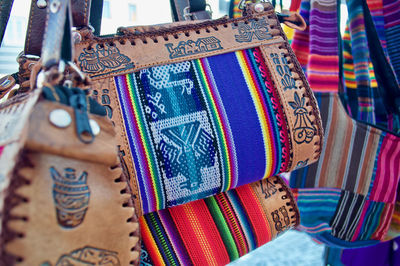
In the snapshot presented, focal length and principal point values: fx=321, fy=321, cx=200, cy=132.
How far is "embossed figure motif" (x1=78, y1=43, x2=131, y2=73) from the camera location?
45 centimetres

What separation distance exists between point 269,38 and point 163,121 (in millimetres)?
245

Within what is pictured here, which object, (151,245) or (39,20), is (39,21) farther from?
(151,245)

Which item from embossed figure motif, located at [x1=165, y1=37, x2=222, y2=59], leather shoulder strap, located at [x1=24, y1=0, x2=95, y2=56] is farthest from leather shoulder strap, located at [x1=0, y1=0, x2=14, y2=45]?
embossed figure motif, located at [x1=165, y1=37, x2=222, y2=59]

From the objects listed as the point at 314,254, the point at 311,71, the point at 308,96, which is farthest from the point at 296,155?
the point at 314,254

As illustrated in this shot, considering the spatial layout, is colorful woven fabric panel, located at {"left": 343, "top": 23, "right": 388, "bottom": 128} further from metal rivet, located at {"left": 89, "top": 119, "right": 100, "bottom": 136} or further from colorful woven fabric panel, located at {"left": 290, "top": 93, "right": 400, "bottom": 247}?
metal rivet, located at {"left": 89, "top": 119, "right": 100, "bottom": 136}

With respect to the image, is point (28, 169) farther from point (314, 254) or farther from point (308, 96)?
point (314, 254)

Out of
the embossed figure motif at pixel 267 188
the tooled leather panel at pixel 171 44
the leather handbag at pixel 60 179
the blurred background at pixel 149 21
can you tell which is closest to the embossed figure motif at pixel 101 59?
the tooled leather panel at pixel 171 44

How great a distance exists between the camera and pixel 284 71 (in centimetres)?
53

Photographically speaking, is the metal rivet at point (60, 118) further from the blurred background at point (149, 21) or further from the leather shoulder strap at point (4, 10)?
the blurred background at point (149, 21)

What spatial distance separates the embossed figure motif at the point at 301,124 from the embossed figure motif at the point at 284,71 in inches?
0.7

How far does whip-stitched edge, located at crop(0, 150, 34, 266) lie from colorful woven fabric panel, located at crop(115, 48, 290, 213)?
0.57ft

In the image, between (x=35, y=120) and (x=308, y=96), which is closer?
(x=35, y=120)

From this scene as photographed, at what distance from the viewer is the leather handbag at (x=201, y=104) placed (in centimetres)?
44

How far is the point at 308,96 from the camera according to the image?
0.54 m
